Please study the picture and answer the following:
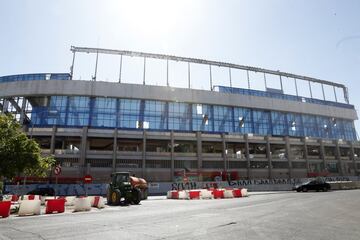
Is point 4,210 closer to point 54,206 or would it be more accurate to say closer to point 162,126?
point 54,206

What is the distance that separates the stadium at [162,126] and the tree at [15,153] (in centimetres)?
3117

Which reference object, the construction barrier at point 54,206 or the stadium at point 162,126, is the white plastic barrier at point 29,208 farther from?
the stadium at point 162,126

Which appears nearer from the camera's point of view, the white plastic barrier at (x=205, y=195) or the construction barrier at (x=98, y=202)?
the construction barrier at (x=98, y=202)

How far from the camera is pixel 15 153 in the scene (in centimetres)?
1786

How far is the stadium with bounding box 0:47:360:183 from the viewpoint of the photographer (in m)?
52.8

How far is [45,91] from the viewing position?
5678 cm

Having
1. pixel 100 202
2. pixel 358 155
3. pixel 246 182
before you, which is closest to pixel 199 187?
pixel 246 182

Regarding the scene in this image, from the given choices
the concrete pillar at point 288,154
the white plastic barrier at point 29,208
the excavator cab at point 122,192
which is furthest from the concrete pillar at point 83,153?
the concrete pillar at point 288,154

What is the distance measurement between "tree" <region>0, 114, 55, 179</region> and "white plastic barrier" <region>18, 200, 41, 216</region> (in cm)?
360

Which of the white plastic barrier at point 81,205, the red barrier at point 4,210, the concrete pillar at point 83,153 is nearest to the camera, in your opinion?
the red barrier at point 4,210

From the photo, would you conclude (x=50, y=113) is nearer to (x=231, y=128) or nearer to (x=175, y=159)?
(x=175, y=159)

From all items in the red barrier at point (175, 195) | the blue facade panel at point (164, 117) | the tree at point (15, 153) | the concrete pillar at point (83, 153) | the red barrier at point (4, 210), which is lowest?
the red barrier at point (4, 210)

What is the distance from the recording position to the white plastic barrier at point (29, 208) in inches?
599

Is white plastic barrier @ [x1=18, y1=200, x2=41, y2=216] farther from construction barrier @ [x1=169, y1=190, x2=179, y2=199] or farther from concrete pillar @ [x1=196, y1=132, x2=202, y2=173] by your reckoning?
concrete pillar @ [x1=196, y1=132, x2=202, y2=173]
